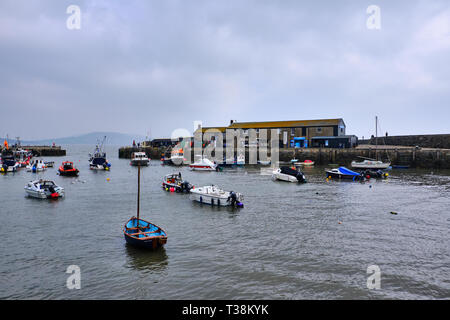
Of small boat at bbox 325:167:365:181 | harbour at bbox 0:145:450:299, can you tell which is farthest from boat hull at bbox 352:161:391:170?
harbour at bbox 0:145:450:299

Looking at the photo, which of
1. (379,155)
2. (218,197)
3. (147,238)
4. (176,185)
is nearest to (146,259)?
(147,238)

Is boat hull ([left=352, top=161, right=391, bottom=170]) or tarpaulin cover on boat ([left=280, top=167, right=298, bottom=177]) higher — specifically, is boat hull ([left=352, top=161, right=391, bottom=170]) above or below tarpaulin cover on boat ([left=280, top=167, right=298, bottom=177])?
above

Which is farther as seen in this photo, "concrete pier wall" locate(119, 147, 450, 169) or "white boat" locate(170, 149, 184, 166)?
"white boat" locate(170, 149, 184, 166)

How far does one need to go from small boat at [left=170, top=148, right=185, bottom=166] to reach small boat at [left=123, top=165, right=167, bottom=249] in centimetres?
6795

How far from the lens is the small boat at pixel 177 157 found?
289 feet

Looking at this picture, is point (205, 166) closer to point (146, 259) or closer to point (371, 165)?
point (371, 165)

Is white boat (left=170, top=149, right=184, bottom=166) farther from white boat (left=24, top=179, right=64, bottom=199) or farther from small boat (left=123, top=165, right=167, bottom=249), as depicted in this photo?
small boat (left=123, top=165, right=167, bottom=249)

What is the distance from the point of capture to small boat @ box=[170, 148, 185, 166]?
88.2 meters

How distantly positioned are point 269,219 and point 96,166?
194 ft

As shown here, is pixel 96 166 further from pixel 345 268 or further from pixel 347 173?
pixel 345 268

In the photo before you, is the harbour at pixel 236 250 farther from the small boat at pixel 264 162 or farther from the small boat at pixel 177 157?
the small boat at pixel 177 157

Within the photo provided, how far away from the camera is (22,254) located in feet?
58.0
